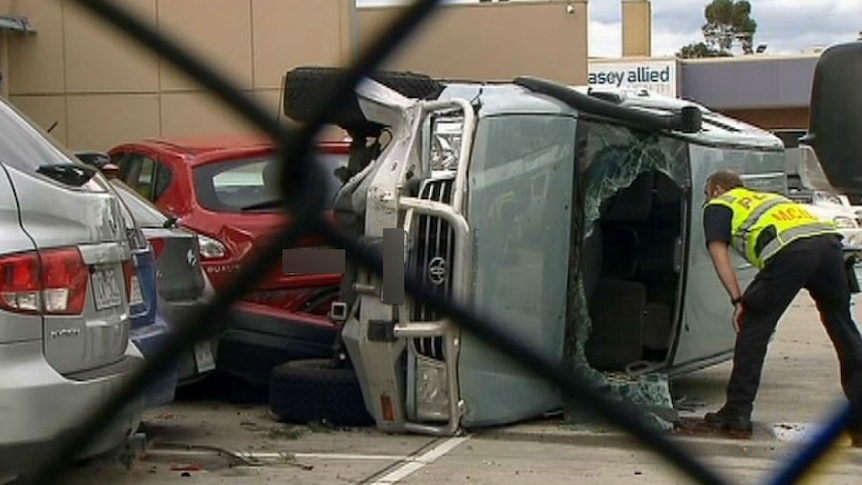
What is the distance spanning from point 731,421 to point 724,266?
2.82ft

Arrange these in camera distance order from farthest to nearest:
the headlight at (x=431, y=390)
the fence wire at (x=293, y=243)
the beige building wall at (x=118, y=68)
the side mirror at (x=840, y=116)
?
the beige building wall at (x=118, y=68) → the headlight at (x=431, y=390) → the side mirror at (x=840, y=116) → the fence wire at (x=293, y=243)

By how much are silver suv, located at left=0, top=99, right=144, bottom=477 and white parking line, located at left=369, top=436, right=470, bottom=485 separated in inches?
62.7

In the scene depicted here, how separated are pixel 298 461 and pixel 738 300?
264 centimetres

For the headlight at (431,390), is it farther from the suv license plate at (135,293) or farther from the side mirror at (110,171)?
the side mirror at (110,171)

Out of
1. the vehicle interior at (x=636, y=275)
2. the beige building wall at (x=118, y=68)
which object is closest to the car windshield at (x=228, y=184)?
the vehicle interior at (x=636, y=275)

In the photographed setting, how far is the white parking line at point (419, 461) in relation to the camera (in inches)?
259

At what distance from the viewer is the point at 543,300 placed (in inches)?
298

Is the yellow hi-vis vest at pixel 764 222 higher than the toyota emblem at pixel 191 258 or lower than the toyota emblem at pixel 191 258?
higher

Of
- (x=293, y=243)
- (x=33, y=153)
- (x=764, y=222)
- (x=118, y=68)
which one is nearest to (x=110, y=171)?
(x=33, y=153)

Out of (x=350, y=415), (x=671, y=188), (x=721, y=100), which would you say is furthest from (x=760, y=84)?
(x=350, y=415)

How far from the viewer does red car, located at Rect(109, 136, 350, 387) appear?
8.16 m

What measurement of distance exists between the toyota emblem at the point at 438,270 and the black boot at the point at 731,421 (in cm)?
191

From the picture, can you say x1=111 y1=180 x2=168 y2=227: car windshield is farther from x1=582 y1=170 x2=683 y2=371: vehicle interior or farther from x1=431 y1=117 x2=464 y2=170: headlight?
x1=582 y1=170 x2=683 y2=371: vehicle interior

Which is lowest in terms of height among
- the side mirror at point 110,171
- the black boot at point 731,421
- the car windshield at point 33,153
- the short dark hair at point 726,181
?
the black boot at point 731,421
